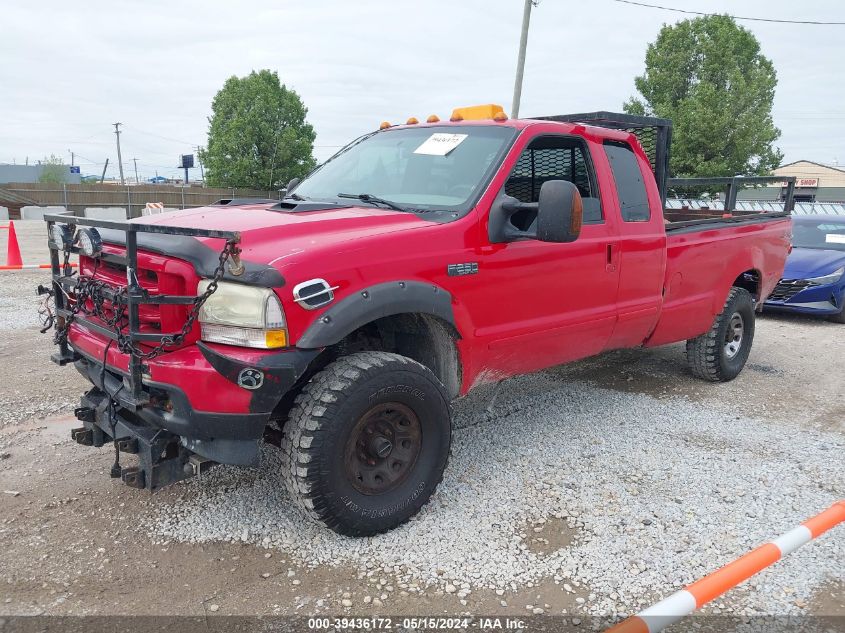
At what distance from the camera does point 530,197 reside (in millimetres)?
4199

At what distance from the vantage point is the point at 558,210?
3.26 metres

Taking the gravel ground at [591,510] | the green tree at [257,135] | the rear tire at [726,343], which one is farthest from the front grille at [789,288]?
the green tree at [257,135]

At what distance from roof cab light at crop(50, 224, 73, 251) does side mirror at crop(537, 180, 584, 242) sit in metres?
2.32

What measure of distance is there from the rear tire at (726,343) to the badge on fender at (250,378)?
4.24 m

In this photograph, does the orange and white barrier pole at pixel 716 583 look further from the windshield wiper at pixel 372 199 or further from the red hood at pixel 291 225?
the windshield wiper at pixel 372 199

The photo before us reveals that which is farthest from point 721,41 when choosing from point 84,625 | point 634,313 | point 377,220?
point 84,625

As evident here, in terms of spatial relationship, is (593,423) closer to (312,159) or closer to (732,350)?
(732,350)

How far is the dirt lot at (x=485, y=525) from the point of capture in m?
2.77

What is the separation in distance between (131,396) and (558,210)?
2.15m

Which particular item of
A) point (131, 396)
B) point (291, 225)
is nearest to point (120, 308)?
point (131, 396)

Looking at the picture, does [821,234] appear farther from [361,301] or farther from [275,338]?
[275,338]

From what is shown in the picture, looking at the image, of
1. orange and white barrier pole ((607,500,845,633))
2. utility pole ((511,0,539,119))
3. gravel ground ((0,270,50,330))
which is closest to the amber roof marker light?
orange and white barrier pole ((607,500,845,633))

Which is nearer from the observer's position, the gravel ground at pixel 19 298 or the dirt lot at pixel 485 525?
the dirt lot at pixel 485 525

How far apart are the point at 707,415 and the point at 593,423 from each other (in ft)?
3.11
